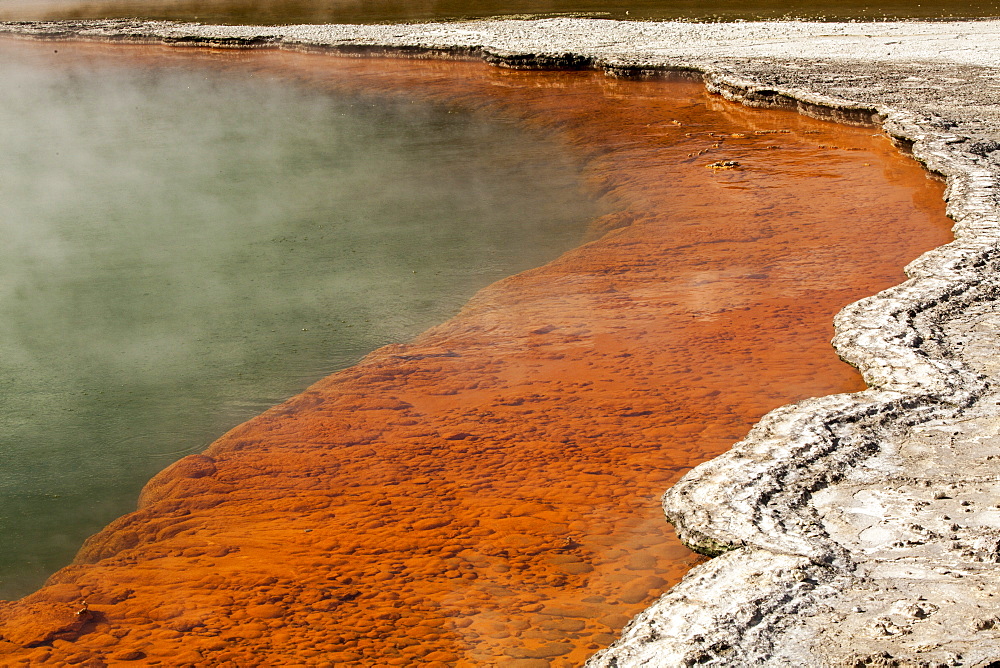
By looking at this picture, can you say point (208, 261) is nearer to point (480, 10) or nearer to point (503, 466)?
point (503, 466)

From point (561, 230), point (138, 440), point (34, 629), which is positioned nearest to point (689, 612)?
point (34, 629)

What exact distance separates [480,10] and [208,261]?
13533 mm

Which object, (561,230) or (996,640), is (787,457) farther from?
(561,230)

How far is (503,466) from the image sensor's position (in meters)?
3.26

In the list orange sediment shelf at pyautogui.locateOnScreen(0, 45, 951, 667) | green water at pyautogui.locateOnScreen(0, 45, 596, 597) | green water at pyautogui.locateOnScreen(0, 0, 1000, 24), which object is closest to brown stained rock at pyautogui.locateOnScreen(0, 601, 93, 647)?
orange sediment shelf at pyautogui.locateOnScreen(0, 45, 951, 667)

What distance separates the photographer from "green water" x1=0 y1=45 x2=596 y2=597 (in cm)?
376

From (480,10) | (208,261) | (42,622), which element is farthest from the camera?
(480,10)

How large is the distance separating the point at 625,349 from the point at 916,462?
1.52 m

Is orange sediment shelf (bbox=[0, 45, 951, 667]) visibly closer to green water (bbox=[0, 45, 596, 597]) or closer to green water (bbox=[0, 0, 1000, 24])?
green water (bbox=[0, 45, 596, 597])

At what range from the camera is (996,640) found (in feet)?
6.47

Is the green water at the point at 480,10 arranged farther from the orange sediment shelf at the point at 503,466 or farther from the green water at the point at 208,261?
the orange sediment shelf at the point at 503,466

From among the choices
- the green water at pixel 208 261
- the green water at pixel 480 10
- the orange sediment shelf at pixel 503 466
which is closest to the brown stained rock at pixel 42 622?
the orange sediment shelf at pixel 503 466

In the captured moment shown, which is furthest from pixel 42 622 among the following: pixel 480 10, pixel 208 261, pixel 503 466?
pixel 480 10

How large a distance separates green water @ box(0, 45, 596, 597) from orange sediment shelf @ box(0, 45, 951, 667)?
29 centimetres
